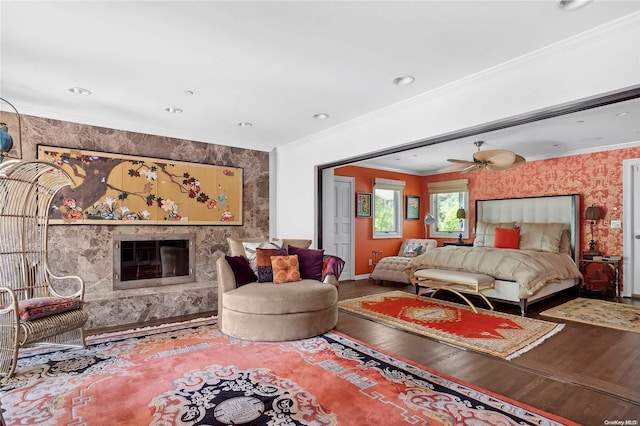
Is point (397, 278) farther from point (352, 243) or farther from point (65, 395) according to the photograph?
point (65, 395)

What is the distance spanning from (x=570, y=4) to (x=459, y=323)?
10.2ft

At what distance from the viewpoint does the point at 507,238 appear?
6086mm

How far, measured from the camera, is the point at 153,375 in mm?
2566

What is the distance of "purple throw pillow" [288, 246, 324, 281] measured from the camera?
3980 mm

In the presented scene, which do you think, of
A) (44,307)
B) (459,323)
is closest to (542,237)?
(459,323)

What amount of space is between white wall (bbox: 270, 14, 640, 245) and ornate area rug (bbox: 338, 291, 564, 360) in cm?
141

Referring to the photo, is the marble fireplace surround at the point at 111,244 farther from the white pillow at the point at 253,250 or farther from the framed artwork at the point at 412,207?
the framed artwork at the point at 412,207

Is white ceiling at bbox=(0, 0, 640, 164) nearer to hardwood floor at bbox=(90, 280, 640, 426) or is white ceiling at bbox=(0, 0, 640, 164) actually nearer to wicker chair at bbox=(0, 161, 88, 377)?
wicker chair at bbox=(0, 161, 88, 377)

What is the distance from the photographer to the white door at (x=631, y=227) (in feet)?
17.4

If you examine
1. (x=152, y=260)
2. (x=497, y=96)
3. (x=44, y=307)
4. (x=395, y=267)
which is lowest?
(x=395, y=267)

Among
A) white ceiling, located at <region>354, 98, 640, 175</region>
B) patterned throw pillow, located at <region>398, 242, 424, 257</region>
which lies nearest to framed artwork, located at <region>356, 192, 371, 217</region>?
white ceiling, located at <region>354, 98, 640, 175</region>

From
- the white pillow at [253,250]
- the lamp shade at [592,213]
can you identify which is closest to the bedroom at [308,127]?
the lamp shade at [592,213]

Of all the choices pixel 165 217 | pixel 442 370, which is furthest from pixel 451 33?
A: pixel 165 217

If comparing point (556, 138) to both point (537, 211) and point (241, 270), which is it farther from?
point (241, 270)
